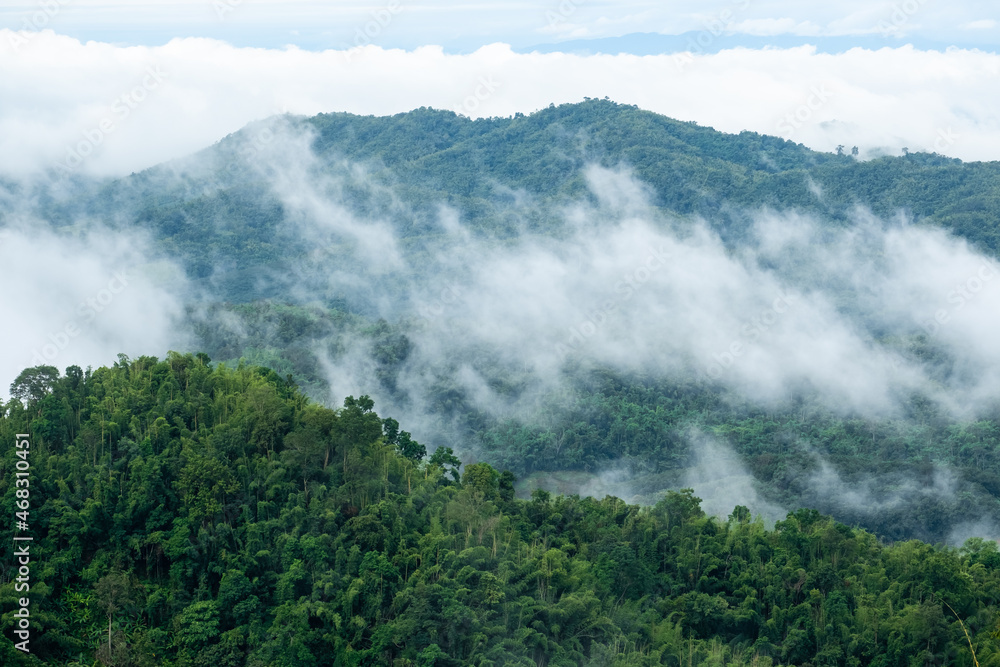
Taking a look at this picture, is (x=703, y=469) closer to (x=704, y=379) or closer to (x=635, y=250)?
(x=704, y=379)

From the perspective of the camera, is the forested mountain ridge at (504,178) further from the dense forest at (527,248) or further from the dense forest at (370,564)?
the dense forest at (370,564)

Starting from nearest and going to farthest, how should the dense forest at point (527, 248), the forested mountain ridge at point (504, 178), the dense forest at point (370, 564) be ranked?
A: the dense forest at point (370, 564) → the dense forest at point (527, 248) → the forested mountain ridge at point (504, 178)

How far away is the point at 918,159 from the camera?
116750mm

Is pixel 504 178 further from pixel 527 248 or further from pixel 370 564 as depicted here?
pixel 370 564

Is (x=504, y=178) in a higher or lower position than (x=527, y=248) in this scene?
higher

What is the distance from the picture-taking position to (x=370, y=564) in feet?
83.6

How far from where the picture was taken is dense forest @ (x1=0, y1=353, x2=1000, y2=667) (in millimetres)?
24484

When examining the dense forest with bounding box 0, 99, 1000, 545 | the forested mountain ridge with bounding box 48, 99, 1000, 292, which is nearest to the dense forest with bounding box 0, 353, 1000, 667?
the dense forest with bounding box 0, 99, 1000, 545

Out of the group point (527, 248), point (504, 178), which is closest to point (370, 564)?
point (527, 248)

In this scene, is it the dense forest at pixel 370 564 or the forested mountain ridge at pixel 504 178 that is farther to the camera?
the forested mountain ridge at pixel 504 178

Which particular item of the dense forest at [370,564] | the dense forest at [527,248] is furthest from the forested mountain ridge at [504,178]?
the dense forest at [370,564]

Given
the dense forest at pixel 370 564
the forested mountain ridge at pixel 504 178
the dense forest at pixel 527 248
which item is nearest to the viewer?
the dense forest at pixel 370 564

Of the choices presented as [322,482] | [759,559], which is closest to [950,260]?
[759,559]

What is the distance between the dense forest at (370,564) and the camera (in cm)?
2448
